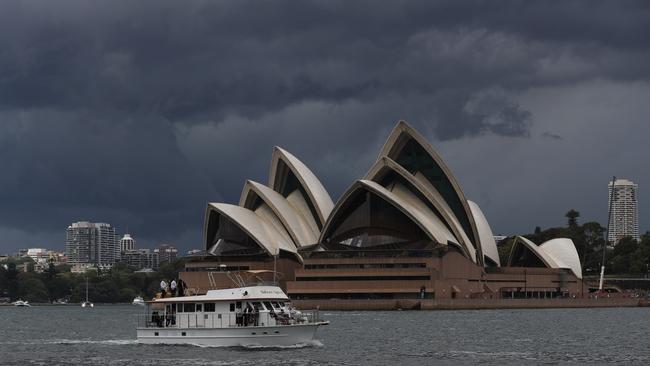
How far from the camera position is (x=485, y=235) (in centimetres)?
14788

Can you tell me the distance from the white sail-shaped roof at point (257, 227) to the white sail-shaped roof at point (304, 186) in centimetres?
420

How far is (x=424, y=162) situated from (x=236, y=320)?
7892 cm

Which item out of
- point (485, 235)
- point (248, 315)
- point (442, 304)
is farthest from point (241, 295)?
point (485, 235)

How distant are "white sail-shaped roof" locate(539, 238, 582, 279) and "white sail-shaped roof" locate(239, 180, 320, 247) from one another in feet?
109

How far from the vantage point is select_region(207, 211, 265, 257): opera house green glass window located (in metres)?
140

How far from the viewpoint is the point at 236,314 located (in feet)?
192

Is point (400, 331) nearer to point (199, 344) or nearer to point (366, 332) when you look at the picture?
point (366, 332)

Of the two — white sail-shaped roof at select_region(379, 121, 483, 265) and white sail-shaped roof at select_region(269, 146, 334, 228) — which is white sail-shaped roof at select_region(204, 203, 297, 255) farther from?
white sail-shaped roof at select_region(379, 121, 483, 265)

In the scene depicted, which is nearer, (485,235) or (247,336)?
(247,336)

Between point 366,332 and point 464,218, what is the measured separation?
200 ft

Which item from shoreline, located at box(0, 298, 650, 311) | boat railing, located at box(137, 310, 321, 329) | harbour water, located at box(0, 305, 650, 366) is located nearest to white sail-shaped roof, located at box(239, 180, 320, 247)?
shoreline, located at box(0, 298, 650, 311)

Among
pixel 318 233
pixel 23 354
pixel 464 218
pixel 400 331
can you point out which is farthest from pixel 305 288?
pixel 23 354

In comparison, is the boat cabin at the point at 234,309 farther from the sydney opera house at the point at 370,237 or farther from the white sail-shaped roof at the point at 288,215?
the white sail-shaped roof at the point at 288,215

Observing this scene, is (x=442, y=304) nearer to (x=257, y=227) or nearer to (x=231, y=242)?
(x=257, y=227)
